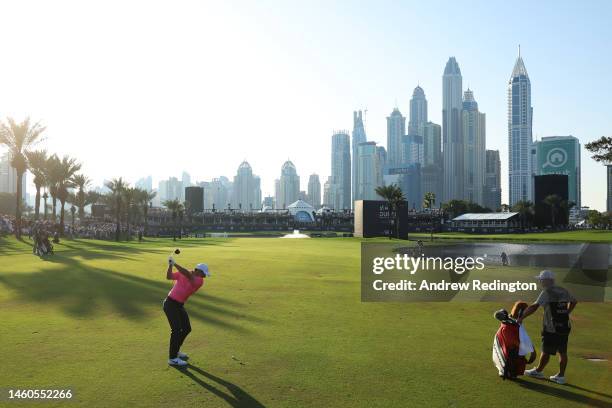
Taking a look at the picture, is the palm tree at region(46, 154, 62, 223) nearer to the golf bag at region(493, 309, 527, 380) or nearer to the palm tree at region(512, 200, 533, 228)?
the golf bag at region(493, 309, 527, 380)

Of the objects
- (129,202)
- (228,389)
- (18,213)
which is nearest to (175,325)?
(228,389)

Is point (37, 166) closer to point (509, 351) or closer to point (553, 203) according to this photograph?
point (509, 351)

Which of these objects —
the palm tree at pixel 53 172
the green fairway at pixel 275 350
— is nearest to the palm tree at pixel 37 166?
the palm tree at pixel 53 172

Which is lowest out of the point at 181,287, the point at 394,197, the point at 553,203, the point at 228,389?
the point at 228,389

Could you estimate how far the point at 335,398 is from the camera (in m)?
8.98

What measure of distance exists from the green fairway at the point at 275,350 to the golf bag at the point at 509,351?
0.28 metres

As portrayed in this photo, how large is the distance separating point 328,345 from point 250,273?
15505 mm

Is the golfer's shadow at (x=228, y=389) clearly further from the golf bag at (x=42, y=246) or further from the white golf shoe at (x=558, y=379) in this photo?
the golf bag at (x=42, y=246)

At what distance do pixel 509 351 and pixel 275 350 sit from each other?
17.3ft

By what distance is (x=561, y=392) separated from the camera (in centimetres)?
955

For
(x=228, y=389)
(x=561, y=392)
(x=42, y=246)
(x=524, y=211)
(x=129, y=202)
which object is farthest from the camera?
(x=524, y=211)

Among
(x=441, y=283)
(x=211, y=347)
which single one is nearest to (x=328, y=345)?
(x=211, y=347)

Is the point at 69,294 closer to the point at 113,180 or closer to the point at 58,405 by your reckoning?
the point at 58,405

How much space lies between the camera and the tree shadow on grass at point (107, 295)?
627 inches
